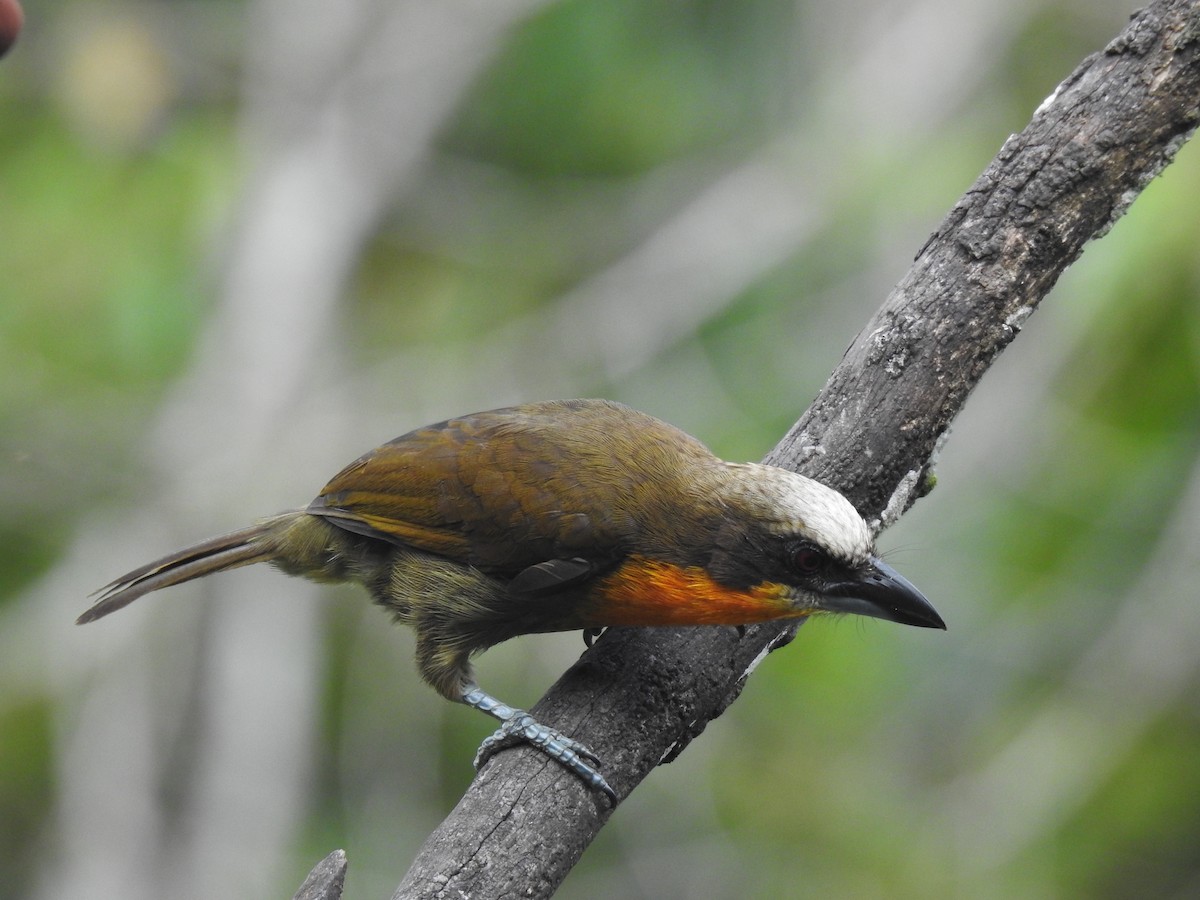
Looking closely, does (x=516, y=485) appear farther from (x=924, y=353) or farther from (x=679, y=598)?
(x=924, y=353)

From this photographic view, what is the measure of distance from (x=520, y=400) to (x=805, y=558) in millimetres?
3237

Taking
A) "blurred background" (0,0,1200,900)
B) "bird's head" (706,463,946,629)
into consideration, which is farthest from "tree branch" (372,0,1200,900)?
"blurred background" (0,0,1200,900)

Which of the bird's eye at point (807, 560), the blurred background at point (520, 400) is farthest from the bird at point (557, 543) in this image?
the blurred background at point (520, 400)

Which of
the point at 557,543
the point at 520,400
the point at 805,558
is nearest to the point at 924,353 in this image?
the point at 805,558

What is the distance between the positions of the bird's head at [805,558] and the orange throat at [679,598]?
16 mm

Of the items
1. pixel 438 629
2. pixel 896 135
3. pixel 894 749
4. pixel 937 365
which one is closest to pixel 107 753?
pixel 438 629

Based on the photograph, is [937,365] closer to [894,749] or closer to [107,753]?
[894,749]

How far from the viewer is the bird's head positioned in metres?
2.70

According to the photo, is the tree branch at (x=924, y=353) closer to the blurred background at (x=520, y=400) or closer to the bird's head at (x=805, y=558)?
the bird's head at (x=805, y=558)

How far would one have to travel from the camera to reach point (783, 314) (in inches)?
223

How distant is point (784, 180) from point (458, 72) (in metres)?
1.77

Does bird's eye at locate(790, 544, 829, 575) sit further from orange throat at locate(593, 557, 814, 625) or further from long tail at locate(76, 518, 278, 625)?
long tail at locate(76, 518, 278, 625)

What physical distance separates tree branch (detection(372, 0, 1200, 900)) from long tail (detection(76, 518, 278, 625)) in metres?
0.99

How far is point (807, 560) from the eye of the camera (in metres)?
2.72
